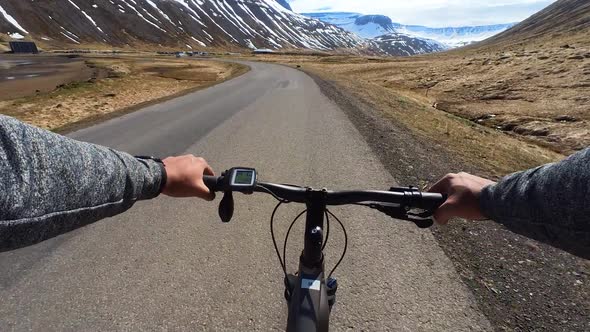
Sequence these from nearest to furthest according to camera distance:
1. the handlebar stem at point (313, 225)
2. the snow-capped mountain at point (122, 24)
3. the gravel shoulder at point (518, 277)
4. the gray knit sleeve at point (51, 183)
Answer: the gray knit sleeve at point (51, 183), the handlebar stem at point (313, 225), the gravel shoulder at point (518, 277), the snow-capped mountain at point (122, 24)

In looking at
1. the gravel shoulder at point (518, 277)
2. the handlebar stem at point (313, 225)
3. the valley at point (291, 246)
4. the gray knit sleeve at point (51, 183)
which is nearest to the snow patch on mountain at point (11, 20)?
the valley at point (291, 246)

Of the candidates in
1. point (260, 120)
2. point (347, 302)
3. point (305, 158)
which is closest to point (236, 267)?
point (347, 302)

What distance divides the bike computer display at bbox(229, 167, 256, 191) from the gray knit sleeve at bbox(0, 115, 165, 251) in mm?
515

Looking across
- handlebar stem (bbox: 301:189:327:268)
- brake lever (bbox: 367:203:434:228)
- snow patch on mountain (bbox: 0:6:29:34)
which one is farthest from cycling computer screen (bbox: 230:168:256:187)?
snow patch on mountain (bbox: 0:6:29:34)

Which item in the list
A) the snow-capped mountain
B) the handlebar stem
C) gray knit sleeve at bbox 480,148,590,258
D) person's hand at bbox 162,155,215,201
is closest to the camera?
A: gray knit sleeve at bbox 480,148,590,258

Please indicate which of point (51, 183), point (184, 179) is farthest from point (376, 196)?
point (51, 183)

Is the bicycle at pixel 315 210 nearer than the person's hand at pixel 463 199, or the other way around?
the bicycle at pixel 315 210

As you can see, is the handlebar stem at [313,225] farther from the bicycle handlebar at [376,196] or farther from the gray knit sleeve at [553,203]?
the gray knit sleeve at [553,203]

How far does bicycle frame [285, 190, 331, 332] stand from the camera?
1.73 m

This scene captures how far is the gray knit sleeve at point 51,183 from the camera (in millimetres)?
1187

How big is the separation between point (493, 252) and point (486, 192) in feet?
8.51

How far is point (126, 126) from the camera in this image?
10844mm

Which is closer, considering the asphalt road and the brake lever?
the brake lever

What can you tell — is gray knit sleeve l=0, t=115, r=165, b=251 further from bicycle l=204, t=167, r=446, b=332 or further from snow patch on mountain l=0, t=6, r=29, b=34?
snow patch on mountain l=0, t=6, r=29, b=34
